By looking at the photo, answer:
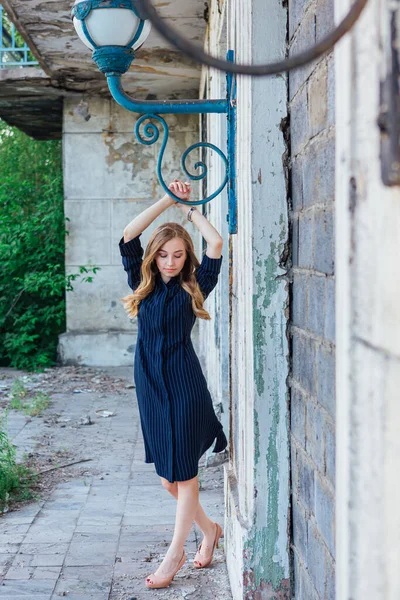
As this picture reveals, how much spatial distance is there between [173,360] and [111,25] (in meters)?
1.38

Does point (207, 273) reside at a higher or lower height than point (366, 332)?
higher

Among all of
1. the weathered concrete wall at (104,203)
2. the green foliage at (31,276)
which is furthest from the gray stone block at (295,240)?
the green foliage at (31,276)

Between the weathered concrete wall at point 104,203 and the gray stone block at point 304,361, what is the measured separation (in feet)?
23.2

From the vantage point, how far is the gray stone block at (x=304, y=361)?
6.87ft

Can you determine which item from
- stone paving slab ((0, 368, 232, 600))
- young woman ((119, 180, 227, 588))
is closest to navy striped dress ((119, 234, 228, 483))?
young woman ((119, 180, 227, 588))

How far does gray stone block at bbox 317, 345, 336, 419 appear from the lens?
A: 1.80 m

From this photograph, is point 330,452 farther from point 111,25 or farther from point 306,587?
point 111,25

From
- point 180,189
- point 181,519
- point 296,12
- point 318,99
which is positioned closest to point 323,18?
point 318,99

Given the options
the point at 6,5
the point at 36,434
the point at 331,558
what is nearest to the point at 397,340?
the point at 331,558

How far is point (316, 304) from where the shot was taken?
2027 mm

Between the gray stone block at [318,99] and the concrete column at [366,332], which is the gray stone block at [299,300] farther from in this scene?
the concrete column at [366,332]

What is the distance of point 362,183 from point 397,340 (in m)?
0.27

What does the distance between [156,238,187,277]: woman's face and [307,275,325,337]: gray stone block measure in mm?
1151

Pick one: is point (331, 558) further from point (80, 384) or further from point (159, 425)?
point (80, 384)
